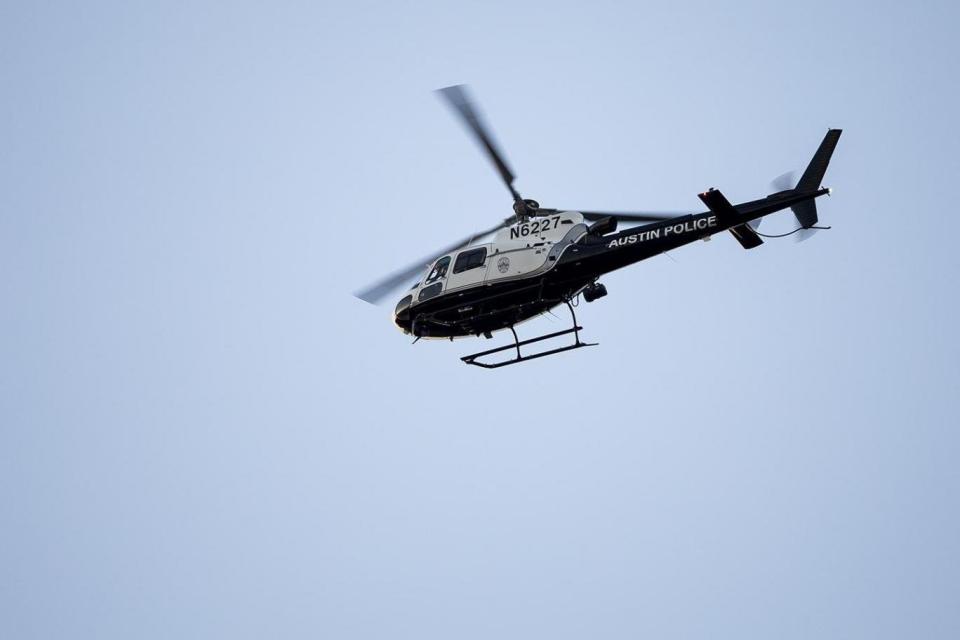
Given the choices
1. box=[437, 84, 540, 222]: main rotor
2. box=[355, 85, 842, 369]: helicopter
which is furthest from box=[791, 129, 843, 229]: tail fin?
box=[437, 84, 540, 222]: main rotor

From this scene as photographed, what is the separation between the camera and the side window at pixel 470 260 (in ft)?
53.7

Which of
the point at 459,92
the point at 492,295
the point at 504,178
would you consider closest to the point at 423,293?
the point at 492,295

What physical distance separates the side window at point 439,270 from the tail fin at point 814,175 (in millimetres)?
5069

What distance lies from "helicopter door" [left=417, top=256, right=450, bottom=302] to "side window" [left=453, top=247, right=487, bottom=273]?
0.21m

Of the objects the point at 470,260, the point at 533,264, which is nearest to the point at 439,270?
the point at 470,260

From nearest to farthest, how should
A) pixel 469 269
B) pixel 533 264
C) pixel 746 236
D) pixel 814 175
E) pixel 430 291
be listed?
pixel 814 175, pixel 746 236, pixel 533 264, pixel 469 269, pixel 430 291

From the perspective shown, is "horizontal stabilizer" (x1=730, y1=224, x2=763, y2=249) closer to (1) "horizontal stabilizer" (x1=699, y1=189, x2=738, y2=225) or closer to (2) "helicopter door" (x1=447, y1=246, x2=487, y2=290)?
(1) "horizontal stabilizer" (x1=699, y1=189, x2=738, y2=225)

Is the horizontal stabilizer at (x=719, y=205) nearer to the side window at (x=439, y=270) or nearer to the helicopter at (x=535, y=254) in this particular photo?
the helicopter at (x=535, y=254)

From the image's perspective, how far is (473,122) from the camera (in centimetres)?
1453

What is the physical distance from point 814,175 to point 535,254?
3850 millimetres

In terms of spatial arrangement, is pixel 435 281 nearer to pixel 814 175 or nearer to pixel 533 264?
pixel 533 264

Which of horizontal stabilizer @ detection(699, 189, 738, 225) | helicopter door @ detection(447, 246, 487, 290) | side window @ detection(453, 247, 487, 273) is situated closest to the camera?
horizontal stabilizer @ detection(699, 189, 738, 225)

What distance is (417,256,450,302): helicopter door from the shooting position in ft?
54.4

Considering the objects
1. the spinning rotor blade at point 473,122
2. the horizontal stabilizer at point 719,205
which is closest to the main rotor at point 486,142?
the spinning rotor blade at point 473,122
